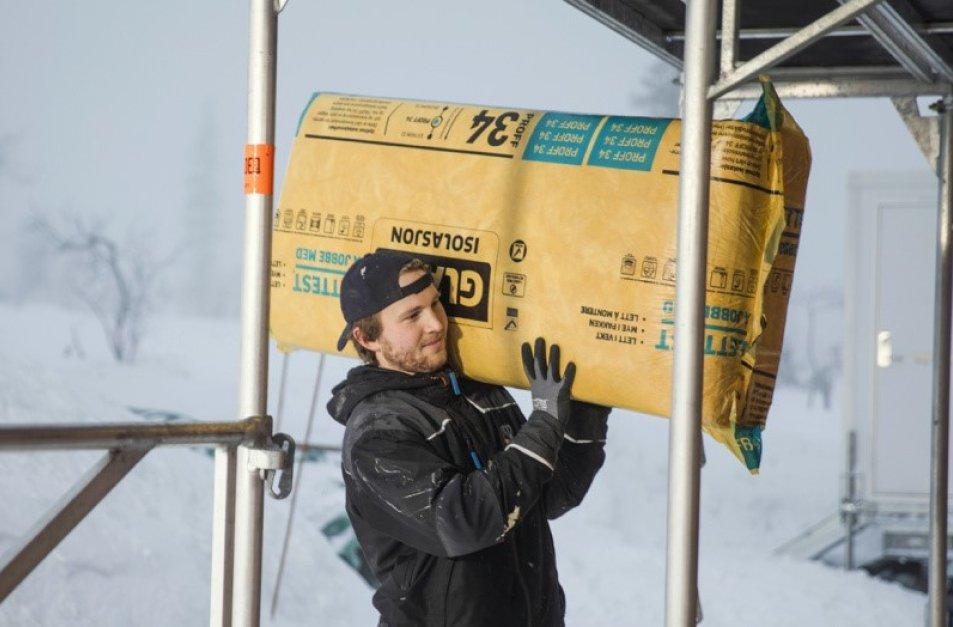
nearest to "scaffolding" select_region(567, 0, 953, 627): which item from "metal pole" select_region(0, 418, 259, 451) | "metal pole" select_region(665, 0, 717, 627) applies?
"metal pole" select_region(665, 0, 717, 627)

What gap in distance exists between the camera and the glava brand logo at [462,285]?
256cm

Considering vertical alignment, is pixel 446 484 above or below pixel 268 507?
above

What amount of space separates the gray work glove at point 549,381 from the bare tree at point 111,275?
8879 mm

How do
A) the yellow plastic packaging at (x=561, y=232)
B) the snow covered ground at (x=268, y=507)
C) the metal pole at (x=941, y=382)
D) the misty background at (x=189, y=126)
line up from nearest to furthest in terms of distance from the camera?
the yellow plastic packaging at (x=561, y=232), the metal pole at (x=941, y=382), the snow covered ground at (x=268, y=507), the misty background at (x=189, y=126)

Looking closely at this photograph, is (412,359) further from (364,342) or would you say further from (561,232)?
(561,232)

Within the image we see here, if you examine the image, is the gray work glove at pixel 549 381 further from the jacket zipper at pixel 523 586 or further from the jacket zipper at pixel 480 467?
the jacket zipper at pixel 523 586

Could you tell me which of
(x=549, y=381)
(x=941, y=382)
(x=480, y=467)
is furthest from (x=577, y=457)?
(x=941, y=382)

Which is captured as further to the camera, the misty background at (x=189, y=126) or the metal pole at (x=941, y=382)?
the misty background at (x=189, y=126)

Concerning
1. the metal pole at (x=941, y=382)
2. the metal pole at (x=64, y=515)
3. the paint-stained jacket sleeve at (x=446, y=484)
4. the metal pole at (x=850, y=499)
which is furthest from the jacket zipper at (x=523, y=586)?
the metal pole at (x=850, y=499)

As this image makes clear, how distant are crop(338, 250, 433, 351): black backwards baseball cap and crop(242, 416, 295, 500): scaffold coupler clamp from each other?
39 centimetres

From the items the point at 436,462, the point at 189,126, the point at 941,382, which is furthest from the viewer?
the point at 189,126

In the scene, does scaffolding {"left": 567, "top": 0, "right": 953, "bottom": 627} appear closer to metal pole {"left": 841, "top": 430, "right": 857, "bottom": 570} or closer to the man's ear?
the man's ear

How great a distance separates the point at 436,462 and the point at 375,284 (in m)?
0.38

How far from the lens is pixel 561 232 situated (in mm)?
2461
